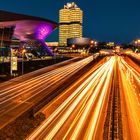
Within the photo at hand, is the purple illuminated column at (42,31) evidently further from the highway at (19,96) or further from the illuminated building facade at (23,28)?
the highway at (19,96)

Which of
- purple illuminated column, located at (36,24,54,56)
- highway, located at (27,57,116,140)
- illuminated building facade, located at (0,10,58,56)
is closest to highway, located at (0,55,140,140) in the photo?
highway, located at (27,57,116,140)

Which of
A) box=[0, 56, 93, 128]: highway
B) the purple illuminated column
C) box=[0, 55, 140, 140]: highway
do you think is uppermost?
the purple illuminated column

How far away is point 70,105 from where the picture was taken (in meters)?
29.0

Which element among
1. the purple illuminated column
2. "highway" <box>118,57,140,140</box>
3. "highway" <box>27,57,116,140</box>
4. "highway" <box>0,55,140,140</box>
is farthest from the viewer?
the purple illuminated column

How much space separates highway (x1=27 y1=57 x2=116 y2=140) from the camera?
19969 mm

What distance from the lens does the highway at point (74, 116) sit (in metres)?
20.0

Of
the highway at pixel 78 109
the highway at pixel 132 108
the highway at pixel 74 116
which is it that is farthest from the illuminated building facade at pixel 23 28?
the highway at pixel 74 116

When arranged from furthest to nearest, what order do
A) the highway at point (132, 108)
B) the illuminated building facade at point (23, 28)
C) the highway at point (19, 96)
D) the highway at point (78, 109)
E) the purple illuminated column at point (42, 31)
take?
the purple illuminated column at point (42, 31) < the illuminated building facade at point (23, 28) < the highway at point (19, 96) < the highway at point (132, 108) < the highway at point (78, 109)

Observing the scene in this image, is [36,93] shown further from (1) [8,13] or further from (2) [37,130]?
(1) [8,13]

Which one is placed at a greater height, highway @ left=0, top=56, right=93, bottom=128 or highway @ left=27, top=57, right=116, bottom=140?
highway @ left=27, top=57, right=116, bottom=140

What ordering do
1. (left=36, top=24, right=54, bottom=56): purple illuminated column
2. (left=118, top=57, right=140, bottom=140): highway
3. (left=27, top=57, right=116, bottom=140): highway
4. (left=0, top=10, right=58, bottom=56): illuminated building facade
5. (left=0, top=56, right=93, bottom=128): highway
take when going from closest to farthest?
(left=27, top=57, right=116, bottom=140): highway < (left=118, top=57, right=140, bottom=140): highway < (left=0, top=56, right=93, bottom=128): highway < (left=0, top=10, right=58, bottom=56): illuminated building facade < (left=36, top=24, right=54, bottom=56): purple illuminated column

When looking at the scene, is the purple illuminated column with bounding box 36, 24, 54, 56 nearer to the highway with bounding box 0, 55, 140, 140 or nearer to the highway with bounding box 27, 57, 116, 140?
the highway with bounding box 0, 55, 140, 140

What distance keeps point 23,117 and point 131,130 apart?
8.38m

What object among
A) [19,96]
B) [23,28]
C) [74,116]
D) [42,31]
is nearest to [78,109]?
[74,116]
